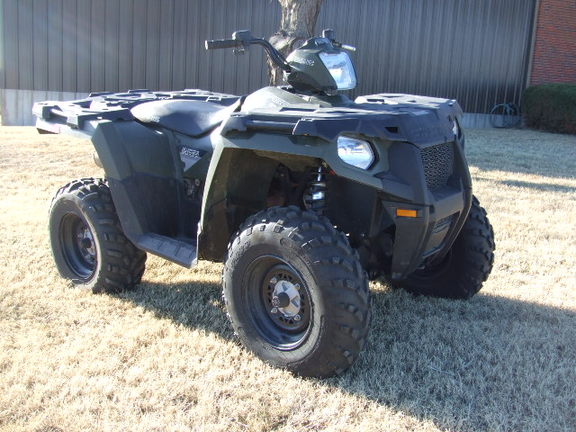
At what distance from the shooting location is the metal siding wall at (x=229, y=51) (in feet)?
43.1

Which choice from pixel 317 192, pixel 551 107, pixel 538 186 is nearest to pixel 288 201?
pixel 317 192

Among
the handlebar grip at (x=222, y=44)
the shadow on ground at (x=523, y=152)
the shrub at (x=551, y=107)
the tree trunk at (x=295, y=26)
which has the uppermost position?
the tree trunk at (x=295, y=26)

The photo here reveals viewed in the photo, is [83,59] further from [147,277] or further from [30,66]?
[147,277]

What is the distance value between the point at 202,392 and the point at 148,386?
0.26m

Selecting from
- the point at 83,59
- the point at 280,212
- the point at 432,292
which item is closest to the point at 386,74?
the point at 83,59

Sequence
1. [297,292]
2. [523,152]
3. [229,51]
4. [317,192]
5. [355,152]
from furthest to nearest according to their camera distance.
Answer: [229,51] < [523,152] < [317,192] < [297,292] < [355,152]

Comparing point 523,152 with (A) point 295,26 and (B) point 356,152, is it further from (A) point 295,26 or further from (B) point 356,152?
(B) point 356,152

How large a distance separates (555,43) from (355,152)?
16.6m

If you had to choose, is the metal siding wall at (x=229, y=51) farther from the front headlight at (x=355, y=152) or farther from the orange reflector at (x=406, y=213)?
the orange reflector at (x=406, y=213)

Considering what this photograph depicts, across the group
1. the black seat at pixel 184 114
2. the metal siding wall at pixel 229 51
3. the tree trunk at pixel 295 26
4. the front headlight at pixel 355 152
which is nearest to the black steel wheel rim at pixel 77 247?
the black seat at pixel 184 114

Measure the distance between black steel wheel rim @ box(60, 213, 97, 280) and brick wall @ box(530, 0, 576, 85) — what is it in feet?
52.4

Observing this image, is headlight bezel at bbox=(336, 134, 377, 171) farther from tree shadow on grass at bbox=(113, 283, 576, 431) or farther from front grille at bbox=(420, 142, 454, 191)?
tree shadow on grass at bbox=(113, 283, 576, 431)

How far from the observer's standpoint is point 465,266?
3922 millimetres

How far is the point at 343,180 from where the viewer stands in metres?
3.38
